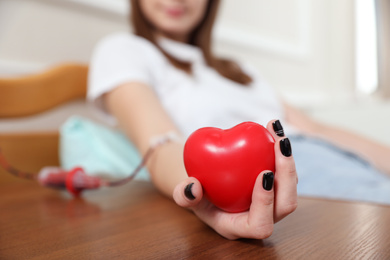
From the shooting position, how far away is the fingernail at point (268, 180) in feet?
0.98

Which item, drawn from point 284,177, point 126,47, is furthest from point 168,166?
point 126,47

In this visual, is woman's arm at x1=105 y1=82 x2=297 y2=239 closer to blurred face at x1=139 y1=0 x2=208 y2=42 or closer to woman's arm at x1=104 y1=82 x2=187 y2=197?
woman's arm at x1=104 y1=82 x2=187 y2=197

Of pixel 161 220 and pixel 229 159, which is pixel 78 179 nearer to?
pixel 161 220

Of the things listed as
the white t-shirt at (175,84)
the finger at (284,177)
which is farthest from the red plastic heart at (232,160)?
the white t-shirt at (175,84)

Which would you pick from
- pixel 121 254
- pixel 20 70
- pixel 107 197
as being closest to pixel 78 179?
pixel 107 197

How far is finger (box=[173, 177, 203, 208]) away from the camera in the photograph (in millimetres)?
314

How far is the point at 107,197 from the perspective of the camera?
0.62 metres

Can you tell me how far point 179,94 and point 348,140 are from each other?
52 centimetres

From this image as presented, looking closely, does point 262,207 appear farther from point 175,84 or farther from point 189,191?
point 175,84

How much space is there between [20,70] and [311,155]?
2.52ft

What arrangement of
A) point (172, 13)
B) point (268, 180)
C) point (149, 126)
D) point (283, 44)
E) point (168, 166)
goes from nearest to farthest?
point (268, 180) → point (168, 166) → point (149, 126) → point (172, 13) → point (283, 44)

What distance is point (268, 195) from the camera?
30 cm

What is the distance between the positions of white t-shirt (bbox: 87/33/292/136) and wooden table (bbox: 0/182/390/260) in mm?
311

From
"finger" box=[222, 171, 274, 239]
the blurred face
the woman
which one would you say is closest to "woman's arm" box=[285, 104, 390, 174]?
the woman
